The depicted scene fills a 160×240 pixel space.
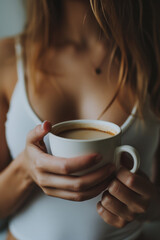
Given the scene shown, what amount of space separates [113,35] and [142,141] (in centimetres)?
18

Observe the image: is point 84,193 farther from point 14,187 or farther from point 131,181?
point 14,187

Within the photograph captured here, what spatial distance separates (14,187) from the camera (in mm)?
381

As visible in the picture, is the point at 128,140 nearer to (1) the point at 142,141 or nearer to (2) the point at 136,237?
(1) the point at 142,141

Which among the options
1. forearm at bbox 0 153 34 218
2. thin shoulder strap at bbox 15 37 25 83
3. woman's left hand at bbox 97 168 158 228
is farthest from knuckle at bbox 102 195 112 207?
thin shoulder strap at bbox 15 37 25 83

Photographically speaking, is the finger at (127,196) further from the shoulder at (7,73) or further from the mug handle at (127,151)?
the shoulder at (7,73)

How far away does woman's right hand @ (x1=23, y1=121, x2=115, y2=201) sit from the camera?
8.6 inches

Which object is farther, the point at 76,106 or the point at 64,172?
the point at 76,106

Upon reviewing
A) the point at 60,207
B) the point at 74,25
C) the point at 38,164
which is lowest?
the point at 60,207

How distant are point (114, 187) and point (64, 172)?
0.20ft

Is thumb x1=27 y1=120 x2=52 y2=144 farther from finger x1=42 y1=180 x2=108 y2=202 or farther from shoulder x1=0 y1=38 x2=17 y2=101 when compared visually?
shoulder x1=0 y1=38 x2=17 y2=101

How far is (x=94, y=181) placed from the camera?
232 mm

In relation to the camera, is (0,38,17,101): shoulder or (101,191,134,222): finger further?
(0,38,17,101): shoulder

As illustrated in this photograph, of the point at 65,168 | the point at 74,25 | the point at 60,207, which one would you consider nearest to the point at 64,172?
the point at 65,168

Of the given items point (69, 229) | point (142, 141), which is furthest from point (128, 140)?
point (69, 229)
